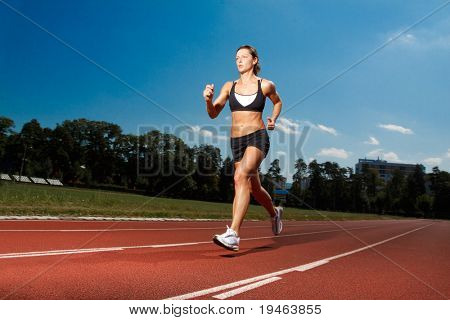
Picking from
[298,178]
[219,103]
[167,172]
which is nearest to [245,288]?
[219,103]

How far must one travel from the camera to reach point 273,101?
5289mm

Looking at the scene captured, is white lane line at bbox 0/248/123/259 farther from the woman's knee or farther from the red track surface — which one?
the woman's knee

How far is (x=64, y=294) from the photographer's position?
2625 mm

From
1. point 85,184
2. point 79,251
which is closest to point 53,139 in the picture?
point 85,184

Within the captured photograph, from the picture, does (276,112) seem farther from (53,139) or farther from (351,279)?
(53,139)

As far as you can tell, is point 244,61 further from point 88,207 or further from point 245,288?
point 88,207

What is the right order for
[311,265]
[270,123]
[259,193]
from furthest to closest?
[259,193], [270,123], [311,265]

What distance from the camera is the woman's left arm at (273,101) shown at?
4926 mm

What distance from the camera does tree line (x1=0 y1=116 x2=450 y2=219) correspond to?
271ft

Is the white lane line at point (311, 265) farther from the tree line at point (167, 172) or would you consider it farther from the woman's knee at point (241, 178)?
the tree line at point (167, 172)

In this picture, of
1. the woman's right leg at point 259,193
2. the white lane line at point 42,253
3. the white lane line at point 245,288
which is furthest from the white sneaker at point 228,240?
the white lane line at point 42,253

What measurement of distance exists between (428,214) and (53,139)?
367 ft

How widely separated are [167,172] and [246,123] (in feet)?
258
